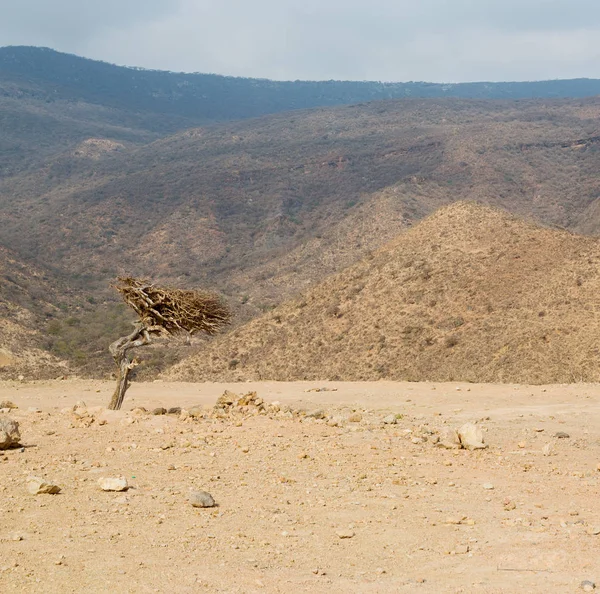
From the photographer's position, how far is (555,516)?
309 inches

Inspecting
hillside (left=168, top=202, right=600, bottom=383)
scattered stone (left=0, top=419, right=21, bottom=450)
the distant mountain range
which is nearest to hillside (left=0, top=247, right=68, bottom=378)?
the distant mountain range

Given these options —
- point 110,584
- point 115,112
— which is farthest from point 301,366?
point 115,112

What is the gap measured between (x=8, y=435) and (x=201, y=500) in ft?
9.84

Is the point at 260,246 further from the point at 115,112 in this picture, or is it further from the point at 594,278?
the point at 115,112

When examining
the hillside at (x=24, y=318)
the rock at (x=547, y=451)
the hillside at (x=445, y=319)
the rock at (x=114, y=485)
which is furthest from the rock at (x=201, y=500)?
the hillside at (x=24, y=318)

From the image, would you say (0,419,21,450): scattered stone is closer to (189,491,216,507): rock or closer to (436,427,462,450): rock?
(189,491,216,507): rock

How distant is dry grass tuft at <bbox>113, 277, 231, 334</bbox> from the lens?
14.9m

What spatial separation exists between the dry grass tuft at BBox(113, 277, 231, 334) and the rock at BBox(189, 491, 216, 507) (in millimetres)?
7180

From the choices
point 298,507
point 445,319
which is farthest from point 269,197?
point 298,507

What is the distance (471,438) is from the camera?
420 inches

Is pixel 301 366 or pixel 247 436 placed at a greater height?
pixel 247 436

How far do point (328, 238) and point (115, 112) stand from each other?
137010 mm

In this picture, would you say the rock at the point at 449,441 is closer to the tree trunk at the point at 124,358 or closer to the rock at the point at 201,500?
the rock at the point at 201,500

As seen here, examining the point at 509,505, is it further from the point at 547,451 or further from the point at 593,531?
the point at 547,451
